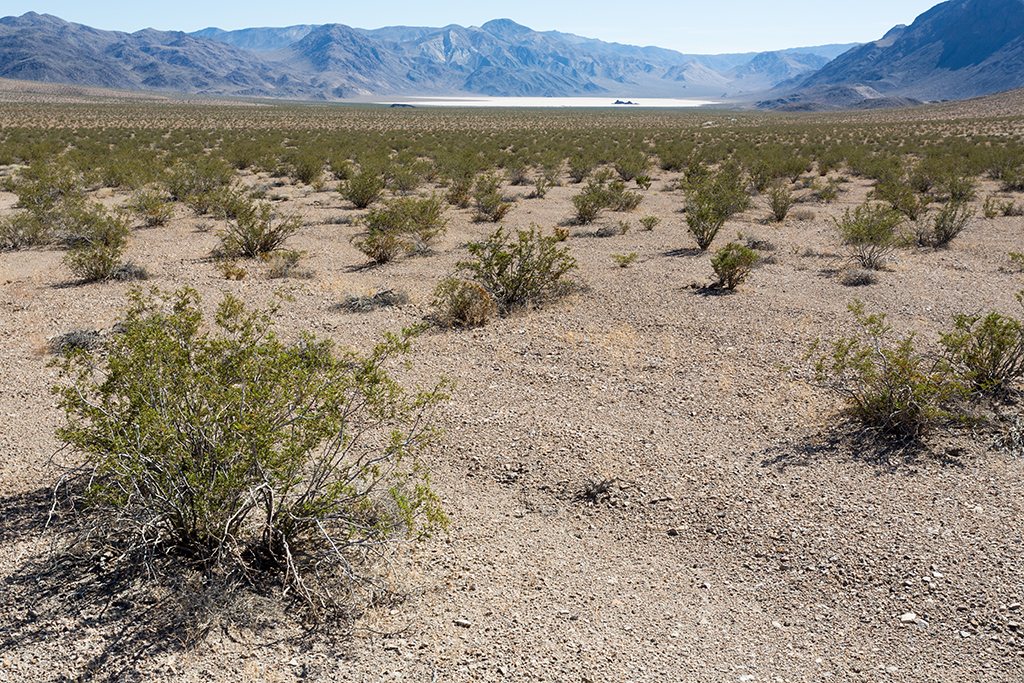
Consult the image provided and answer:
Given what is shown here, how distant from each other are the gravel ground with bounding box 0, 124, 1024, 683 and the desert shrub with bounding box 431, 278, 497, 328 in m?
0.46

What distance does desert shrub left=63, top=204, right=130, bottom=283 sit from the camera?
10.4 metres

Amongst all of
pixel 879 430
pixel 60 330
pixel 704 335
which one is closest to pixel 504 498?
pixel 879 430

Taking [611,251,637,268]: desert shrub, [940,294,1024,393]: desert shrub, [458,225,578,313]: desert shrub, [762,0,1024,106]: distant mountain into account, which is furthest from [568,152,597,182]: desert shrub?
[762,0,1024,106]: distant mountain

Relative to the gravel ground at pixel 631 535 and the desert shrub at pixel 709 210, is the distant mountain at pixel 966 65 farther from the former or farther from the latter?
the gravel ground at pixel 631 535

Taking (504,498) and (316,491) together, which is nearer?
(316,491)

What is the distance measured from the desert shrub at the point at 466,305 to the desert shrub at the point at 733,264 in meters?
3.80

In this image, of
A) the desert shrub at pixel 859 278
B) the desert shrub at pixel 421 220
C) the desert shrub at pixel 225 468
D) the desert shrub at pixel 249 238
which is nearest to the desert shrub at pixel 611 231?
the desert shrub at pixel 421 220

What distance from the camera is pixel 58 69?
176 metres

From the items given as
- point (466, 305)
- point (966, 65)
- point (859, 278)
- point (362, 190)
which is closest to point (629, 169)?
point (362, 190)

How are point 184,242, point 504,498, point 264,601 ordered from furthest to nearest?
point 184,242 < point 504,498 < point 264,601

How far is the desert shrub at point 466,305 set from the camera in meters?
8.87

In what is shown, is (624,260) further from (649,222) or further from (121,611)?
(121,611)

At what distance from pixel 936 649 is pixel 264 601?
12.8 feet

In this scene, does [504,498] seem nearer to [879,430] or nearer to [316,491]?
[316,491]
